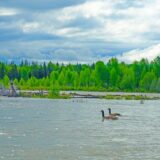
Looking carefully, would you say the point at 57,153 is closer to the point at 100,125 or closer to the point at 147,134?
the point at 147,134

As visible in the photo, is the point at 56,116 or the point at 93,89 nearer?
the point at 56,116

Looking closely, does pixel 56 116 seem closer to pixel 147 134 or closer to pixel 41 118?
pixel 41 118

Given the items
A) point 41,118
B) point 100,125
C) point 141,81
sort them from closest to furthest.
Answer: point 100,125 → point 41,118 → point 141,81

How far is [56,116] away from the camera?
75.9 m

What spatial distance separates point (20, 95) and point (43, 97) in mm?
8974

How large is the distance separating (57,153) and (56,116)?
3453 centimetres

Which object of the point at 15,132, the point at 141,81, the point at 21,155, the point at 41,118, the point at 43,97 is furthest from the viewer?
the point at 141,81

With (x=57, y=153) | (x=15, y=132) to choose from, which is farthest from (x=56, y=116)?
(x=57, y=153)

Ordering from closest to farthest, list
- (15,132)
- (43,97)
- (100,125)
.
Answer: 1. (15,132)
2. (100,125)
3. (43,97)

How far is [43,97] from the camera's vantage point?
13738cm

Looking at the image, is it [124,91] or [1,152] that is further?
[124,91]

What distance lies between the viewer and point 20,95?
144m

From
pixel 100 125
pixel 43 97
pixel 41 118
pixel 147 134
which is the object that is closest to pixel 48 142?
pixel 147 134

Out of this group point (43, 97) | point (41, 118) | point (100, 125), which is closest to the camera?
point (100, 125)
